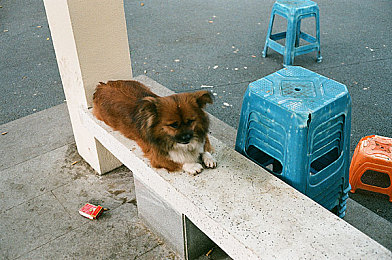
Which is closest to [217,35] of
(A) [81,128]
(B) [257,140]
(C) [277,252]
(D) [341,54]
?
(D) [341,54]

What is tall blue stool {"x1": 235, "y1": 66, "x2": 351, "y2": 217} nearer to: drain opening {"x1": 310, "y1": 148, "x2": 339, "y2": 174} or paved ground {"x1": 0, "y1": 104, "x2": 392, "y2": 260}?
drain opening {"x1": 310, "y1": 148, "x2": 339, "y2": 174}

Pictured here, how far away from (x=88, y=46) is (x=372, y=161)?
2792mm

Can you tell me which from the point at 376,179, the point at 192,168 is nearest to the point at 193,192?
the point at 192,168

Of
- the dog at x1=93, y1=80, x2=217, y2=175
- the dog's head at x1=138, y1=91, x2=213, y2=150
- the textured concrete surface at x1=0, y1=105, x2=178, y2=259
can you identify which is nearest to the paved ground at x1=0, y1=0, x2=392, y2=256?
the textured concrete surface at x1=0, y1=105, x2=178, y2=259

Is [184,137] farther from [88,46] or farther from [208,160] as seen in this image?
[88,46]

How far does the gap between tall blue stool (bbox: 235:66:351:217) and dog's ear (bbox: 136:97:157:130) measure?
2.47ft

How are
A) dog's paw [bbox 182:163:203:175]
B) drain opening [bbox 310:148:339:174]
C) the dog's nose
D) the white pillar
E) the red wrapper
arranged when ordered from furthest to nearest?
the red wrapper
the white pillar
drain opening [bbox 310:148:339:174]
dog's paw [bbox 182:163:203:175]
the dog's nose

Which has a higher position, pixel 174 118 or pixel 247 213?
pixel 174 118

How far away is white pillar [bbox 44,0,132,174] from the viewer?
2.96m

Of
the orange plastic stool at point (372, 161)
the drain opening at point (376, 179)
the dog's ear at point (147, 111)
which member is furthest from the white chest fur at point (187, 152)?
the drain opening at point (376, 179)

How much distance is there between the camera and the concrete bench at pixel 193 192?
2.03 metres

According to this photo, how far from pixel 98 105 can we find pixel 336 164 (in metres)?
1.97

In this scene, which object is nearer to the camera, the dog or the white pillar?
the dog

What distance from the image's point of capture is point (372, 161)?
342 cm
